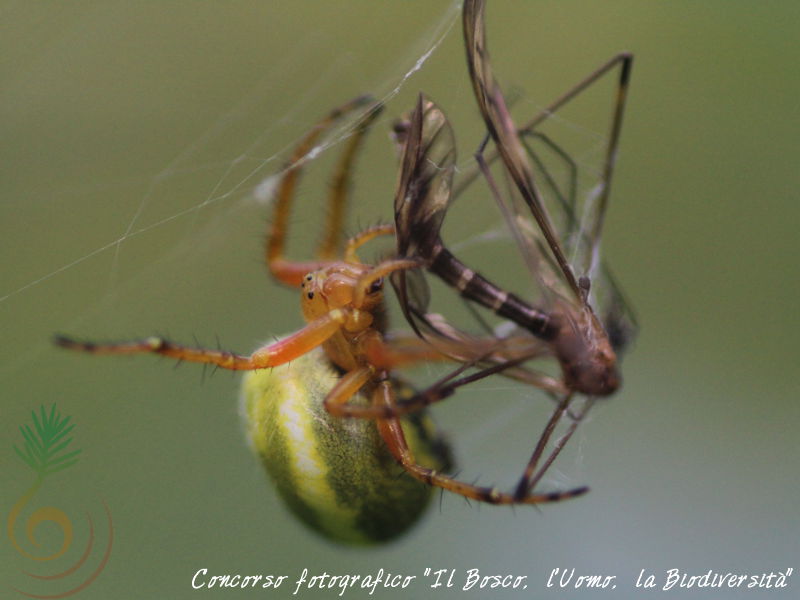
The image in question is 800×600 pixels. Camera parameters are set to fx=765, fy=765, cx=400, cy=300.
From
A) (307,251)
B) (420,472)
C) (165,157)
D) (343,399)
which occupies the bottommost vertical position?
(420,472)

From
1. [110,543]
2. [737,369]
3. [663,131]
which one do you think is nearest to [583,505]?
[737,369]

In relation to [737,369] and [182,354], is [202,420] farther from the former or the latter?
[737,369]

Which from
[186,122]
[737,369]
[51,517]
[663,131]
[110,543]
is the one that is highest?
[186,122]

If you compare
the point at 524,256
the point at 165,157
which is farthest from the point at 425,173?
the point at 165,157

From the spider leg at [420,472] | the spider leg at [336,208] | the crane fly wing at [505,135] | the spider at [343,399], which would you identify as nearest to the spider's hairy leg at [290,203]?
the spider leg at [336,208]

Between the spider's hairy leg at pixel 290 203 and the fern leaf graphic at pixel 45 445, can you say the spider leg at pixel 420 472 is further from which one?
the fern leaf graphic at pixel 45 445

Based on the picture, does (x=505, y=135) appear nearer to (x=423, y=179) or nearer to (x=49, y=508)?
(x=423, y=179)
